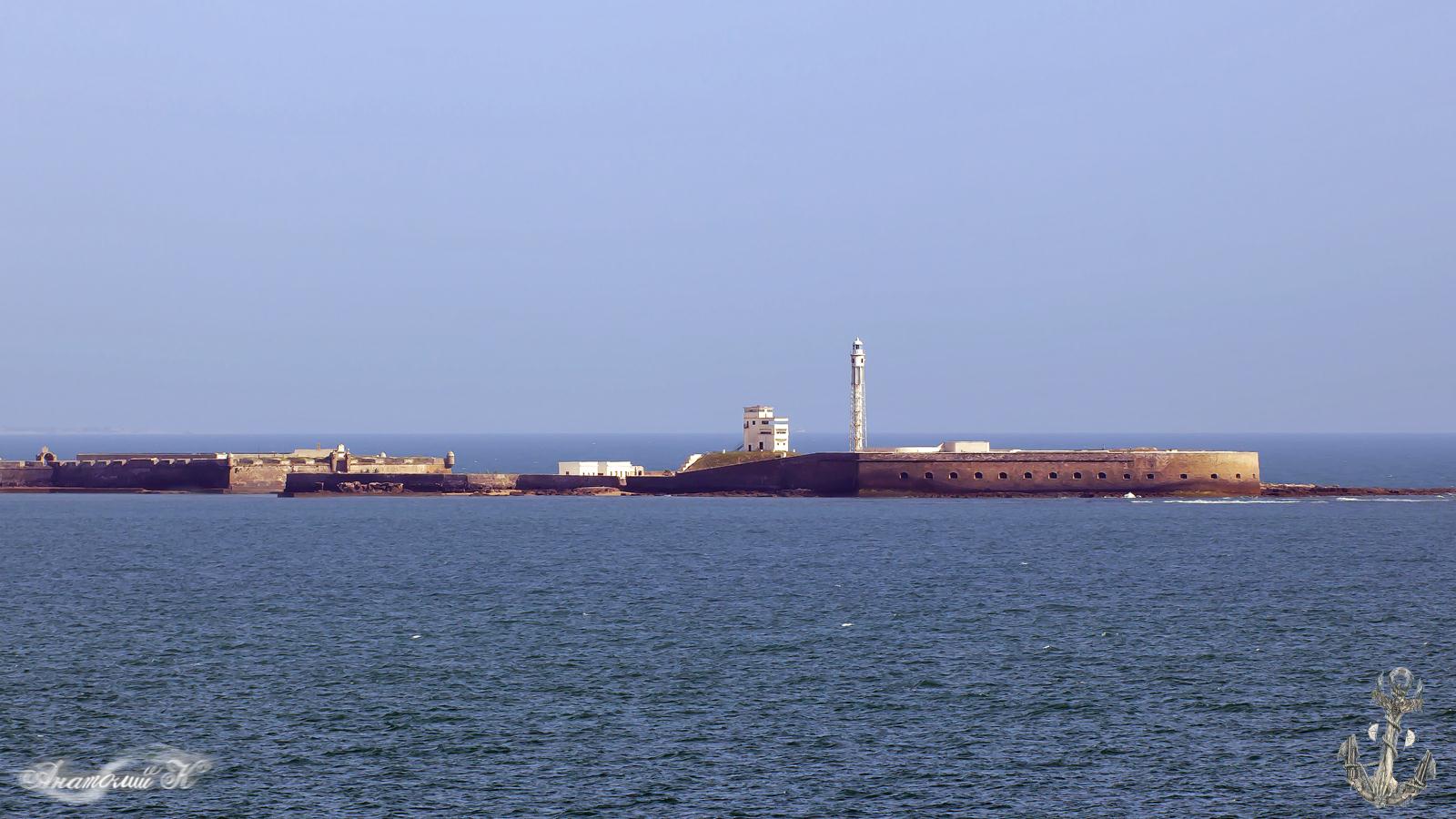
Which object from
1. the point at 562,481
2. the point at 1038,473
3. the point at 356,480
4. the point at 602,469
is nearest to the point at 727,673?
the point at 1038,473

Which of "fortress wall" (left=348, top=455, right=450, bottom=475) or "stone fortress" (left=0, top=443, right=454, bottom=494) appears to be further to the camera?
"stone fortress" (left=0, top=443, right=454, bottom=494)

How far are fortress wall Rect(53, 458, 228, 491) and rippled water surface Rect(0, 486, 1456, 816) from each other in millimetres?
51992

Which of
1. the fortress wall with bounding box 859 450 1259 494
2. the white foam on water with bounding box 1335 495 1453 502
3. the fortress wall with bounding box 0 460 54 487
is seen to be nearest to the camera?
the white foam on water with bounding box 1335 495 1453 502

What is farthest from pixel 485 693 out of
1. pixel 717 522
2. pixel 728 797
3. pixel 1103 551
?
pixel 717 522

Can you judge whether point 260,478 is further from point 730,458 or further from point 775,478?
point 775,478

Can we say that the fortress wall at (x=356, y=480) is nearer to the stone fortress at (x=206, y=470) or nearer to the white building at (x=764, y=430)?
the stone fortress at (x=206, y=470)

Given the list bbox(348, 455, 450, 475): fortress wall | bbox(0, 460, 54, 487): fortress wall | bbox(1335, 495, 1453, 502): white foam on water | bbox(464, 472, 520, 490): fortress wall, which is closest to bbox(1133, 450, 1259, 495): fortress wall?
bbox(1335, 495, 1453, 502): white foam on water

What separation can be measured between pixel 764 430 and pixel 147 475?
57925 millimetres

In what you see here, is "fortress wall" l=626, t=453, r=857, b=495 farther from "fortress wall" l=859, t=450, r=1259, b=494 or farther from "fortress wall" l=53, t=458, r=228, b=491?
"fortress wall" l=53, t=458, r=228, b=491

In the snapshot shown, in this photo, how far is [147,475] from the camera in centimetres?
13750

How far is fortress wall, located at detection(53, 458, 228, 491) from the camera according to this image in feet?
449

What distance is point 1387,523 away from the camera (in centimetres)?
9544

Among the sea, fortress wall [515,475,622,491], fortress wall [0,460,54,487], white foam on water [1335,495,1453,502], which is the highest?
fortress wall [0,460,54,487]

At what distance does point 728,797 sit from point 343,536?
6579 cm
